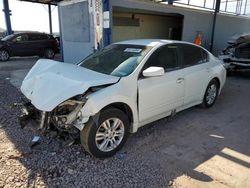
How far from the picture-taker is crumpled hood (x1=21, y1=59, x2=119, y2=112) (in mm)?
2754

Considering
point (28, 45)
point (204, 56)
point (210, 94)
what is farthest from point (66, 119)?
point (28, 45)

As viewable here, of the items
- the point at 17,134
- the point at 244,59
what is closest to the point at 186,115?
the point at 17,134

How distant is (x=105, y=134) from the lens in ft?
10.1

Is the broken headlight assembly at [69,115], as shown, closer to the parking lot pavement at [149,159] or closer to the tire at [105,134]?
the tire at [105,134]

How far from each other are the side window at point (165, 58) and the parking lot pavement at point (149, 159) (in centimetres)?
113

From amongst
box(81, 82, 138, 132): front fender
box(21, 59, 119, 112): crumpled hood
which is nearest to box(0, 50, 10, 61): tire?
box(21, 59, 119, 112): crumpled hood

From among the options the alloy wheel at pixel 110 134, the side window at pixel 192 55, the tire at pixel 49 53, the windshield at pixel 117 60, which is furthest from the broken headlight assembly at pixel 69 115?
the tire at pixel 49 53

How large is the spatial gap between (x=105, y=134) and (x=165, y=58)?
167cm

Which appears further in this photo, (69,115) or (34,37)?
(34,37)

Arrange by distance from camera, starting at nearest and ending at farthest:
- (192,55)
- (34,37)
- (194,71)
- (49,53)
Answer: (194,71) → (192,55) → (34,37) → (49,53)

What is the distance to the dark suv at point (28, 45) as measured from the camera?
13.1 m

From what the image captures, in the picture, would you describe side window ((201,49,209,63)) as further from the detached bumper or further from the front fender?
the detached bumper

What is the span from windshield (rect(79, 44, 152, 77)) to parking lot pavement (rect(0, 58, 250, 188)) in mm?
1154

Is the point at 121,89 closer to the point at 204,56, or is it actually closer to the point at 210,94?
the point at 204,56
